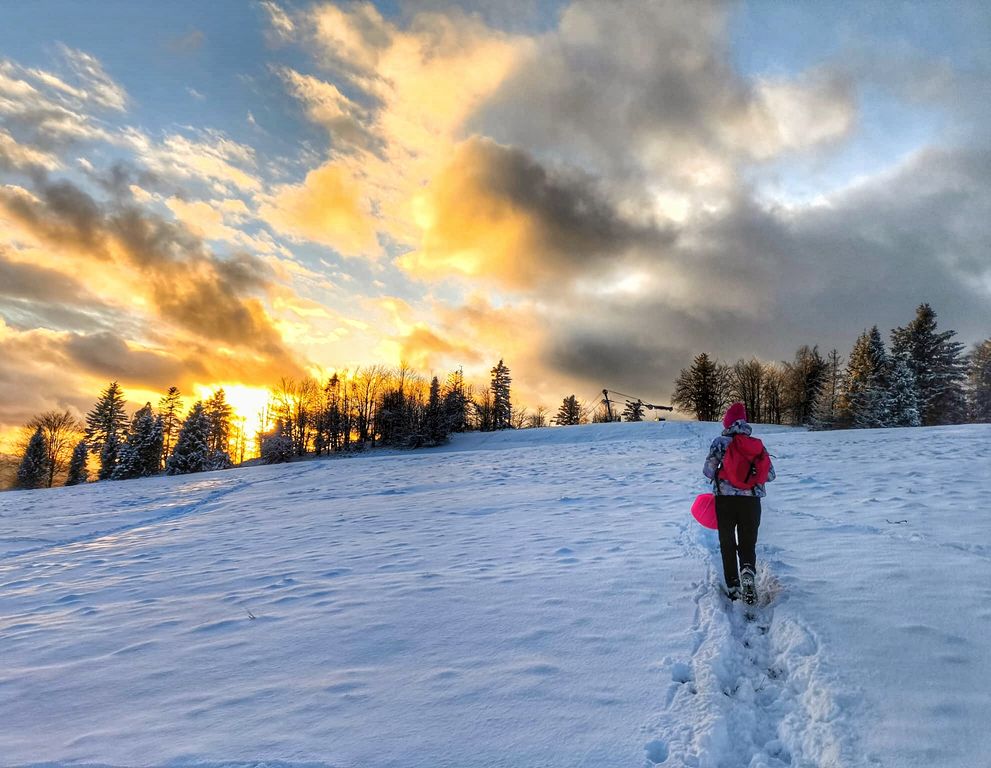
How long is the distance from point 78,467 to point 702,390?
81.7 m

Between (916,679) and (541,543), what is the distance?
5.42 metres

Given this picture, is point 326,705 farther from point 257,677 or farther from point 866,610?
point 866,610

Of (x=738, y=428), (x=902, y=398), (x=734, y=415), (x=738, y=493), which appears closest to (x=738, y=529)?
(x=738, y=493)

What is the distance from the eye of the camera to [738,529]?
18.8ft

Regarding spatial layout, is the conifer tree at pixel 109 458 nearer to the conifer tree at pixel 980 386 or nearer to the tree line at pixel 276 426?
the tree line at pixel 276 426

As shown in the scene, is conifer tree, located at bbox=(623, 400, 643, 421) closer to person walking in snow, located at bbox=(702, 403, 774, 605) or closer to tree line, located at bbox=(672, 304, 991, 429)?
tree line, located at bbox=(672, 304, 991, 429)

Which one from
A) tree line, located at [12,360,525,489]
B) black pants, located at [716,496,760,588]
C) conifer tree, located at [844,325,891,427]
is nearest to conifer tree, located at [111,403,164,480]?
tree line, located at [12,360,525,489]

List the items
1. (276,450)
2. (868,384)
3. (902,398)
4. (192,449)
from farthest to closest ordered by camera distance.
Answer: (192,449), (276,450), (868,384), (902,398)

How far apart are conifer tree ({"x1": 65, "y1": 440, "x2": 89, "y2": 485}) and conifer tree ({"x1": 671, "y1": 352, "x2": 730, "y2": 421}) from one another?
7881 cm

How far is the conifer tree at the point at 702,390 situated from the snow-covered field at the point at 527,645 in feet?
170

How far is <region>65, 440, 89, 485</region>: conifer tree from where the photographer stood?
201 ft

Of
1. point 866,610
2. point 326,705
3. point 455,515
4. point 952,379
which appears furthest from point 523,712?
point 952,379

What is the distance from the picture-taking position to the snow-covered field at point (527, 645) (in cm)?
313

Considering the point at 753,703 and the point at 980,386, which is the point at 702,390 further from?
the point at 753,703
